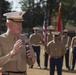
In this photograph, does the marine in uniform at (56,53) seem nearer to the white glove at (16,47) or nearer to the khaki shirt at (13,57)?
the khaki shirt at (13,57)

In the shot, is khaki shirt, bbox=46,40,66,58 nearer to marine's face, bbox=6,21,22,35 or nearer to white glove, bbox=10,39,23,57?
marine's face, bbox=6,21,22,35

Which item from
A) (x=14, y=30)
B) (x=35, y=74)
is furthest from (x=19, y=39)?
(x=35, y=74)

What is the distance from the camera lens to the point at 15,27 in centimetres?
424

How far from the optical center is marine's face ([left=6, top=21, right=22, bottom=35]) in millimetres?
4223

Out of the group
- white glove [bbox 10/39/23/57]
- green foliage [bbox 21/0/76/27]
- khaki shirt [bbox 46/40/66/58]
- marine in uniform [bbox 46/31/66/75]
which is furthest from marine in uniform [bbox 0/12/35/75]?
green foliage [bbox 21/0/76/27]

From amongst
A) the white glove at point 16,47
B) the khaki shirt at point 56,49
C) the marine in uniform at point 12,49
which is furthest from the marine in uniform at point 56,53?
the white glove at point 16,47

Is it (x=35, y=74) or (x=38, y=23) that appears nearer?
(x=35, y=74)

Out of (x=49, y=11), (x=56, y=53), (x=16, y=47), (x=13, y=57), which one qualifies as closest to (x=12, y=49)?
(x=13, y=57)

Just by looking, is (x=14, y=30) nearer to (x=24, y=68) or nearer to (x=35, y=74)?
(x=24, y=68)

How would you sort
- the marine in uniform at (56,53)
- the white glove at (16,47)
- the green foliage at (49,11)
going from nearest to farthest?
the white glove at (16,47) → the marine in uniform at (56,53) → the green foliage at (49,11)

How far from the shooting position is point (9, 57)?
407cm

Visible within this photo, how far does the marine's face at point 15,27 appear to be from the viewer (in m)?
4.22

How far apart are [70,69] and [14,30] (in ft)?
34.9

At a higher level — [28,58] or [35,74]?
[28,58]
